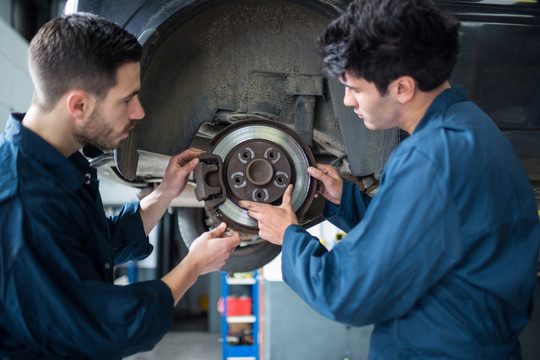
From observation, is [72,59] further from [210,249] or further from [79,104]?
[210,249]

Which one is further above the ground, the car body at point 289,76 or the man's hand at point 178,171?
the car body at point 289,76

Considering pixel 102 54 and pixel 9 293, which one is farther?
pixel 102 54

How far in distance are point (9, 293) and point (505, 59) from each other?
1295 millimetres

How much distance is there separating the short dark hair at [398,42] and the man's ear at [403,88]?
0.01 m

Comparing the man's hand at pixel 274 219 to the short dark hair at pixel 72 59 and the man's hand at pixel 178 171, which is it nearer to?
the man's hand at pixel 178 171

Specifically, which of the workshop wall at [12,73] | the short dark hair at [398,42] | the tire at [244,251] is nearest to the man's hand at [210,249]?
the short dark hair at [398,42]

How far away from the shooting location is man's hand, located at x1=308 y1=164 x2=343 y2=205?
1115 mm

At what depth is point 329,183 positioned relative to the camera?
1.13 meters

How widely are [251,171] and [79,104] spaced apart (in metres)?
0.44

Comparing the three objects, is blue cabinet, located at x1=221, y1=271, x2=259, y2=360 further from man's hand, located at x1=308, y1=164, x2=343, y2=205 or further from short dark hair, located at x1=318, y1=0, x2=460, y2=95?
short dark hair, located at x1=318, y1=0, x2=460, y2=95

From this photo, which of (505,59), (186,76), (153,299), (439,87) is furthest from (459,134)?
(186,76)

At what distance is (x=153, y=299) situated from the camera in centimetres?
79

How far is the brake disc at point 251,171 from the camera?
109 cm

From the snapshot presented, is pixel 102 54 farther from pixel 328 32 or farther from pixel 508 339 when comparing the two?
pixel 508 339
